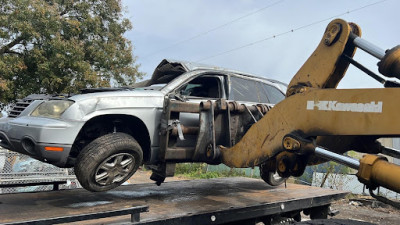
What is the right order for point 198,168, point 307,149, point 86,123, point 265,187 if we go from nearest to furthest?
point 307,149
point 86,123
point 265,187
point 198,168

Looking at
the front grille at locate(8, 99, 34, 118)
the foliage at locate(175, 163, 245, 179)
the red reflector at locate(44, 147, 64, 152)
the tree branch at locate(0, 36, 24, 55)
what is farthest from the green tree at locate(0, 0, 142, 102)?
the red reflector at locate(44, 147, 64, 152)

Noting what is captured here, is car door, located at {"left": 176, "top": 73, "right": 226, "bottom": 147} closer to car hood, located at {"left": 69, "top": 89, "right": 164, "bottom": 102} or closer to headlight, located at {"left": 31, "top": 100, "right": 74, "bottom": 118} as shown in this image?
car hood, located at {"left": 69, "top": 89, "right": 164, "bottom": 102}

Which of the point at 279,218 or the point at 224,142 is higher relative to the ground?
the point at 224,142

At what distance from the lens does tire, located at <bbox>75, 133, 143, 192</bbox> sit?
137 inches

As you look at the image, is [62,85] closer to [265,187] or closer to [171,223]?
[265,187]

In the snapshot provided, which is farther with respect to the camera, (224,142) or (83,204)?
(224,142)

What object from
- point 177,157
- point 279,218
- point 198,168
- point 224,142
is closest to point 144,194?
point 177,157

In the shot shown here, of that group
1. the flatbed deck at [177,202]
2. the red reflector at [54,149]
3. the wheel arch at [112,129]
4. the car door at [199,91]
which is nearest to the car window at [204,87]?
the car door at [199,91]

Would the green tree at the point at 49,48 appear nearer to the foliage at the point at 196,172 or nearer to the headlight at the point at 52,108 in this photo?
the foliage at the point at 196,172

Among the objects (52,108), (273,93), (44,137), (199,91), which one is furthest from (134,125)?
(273,93)

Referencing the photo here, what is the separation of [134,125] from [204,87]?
1339 millimetres

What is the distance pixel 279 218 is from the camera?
438 cm

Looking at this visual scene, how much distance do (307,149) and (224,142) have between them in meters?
1.55

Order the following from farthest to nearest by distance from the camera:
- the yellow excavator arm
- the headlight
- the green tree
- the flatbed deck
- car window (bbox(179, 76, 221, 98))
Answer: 1. the green tree
2. car window (bbox(179, 76, 221, 98))
3. the headlight
4. the flatbed deck
5. the yellow excavator arm
